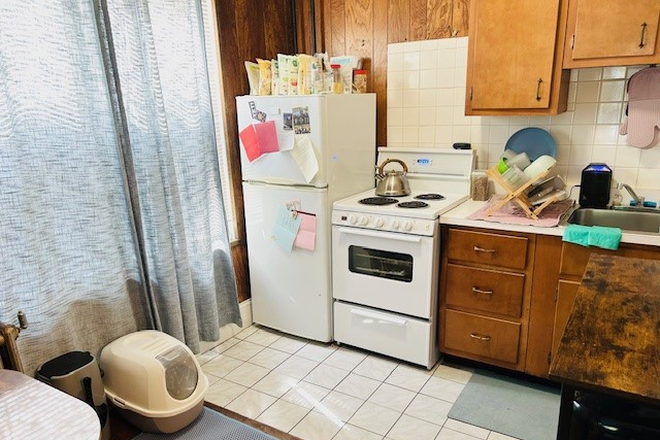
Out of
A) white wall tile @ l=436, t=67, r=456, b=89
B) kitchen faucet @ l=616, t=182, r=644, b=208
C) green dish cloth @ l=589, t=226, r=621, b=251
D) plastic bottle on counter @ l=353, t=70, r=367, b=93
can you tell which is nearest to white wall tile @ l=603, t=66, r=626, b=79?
kitchen faucet @ l=616, t=182, r=644, b=208

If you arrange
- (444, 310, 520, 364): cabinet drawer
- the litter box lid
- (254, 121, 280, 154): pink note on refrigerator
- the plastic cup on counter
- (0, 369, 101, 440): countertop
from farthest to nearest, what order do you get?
(254, 121, 280, 154): pink note on refrigerator
the plastic cup on counter
(444, 310, 520, 364): cabinet drawer
the litter box lid
(0, 369, 101, 440): countertop

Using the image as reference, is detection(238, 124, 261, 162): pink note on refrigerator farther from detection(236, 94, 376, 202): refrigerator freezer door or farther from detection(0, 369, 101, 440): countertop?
detection(0, 369, 101, 440): countertop

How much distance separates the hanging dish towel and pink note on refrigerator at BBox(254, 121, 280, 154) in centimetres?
185

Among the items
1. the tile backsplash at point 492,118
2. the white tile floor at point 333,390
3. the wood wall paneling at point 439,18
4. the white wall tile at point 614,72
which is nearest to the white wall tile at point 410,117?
the tile backsplash at point 492,118

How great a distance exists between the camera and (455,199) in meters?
2.75

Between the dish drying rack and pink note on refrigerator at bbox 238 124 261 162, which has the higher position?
pink note on refrigerator at bbox 238 124 261 162

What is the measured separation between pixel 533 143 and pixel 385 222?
3.18 feet

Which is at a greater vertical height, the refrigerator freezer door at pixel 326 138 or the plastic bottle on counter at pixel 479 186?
the refrigerator freezer door at pixel 326 138

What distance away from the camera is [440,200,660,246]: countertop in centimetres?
199

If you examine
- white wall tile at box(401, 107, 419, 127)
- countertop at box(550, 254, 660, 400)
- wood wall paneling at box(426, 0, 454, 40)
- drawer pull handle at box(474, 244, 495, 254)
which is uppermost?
wood wall paneling at box(426, 0, 454, 40)

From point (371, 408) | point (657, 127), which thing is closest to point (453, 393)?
point (371, 408)

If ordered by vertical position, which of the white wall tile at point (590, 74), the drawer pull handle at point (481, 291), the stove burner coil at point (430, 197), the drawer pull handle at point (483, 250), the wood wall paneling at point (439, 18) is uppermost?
the wood wall paneling at point (439, 18)

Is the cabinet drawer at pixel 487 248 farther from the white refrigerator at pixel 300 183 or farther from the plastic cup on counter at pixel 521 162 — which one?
the white refrigerator at pixel 300 183

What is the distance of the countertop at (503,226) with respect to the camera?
6.51 feet
